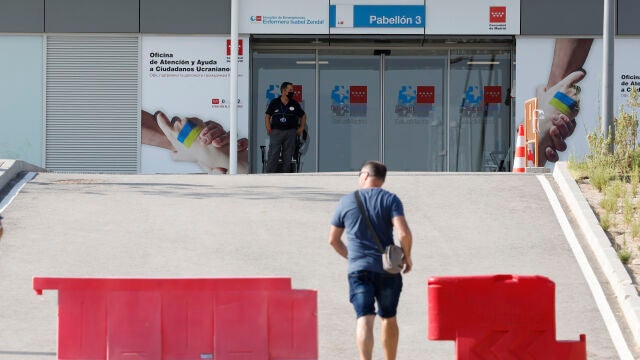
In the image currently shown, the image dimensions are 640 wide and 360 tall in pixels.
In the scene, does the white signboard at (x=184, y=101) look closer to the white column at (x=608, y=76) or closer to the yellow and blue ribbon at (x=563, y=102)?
the yellow and blue ribbon at (x=563, y=102)

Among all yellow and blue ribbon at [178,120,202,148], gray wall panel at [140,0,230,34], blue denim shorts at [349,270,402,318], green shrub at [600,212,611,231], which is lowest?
blue denim shorts at [349,270,402,318]

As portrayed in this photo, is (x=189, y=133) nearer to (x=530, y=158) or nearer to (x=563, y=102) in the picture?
(x=530, y=158)

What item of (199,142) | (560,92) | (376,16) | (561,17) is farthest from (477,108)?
(199,142)

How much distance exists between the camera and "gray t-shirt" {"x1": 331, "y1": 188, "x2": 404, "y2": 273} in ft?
27.5

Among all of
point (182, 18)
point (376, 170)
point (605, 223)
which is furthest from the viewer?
point (182, 18)

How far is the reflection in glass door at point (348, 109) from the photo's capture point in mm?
25906

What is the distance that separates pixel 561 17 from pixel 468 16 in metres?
1.98

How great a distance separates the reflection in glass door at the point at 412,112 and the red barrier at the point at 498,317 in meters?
17.8

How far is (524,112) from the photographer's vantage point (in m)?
24.9

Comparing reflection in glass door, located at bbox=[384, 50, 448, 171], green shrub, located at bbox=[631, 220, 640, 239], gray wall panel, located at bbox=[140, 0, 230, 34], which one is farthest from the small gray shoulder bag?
reflection in glass door, located at bbox=[384, 50, 448, 171]

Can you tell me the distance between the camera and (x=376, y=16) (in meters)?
25.2

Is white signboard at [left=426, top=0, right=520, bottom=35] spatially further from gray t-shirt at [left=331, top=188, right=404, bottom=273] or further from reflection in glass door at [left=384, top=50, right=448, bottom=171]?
gray t-shirt at [left=331, top=188, right=404, bottom=273]

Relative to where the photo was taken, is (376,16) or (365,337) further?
(376,16)

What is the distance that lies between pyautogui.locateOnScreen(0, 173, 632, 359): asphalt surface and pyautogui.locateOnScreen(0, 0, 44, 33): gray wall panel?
8.18m
